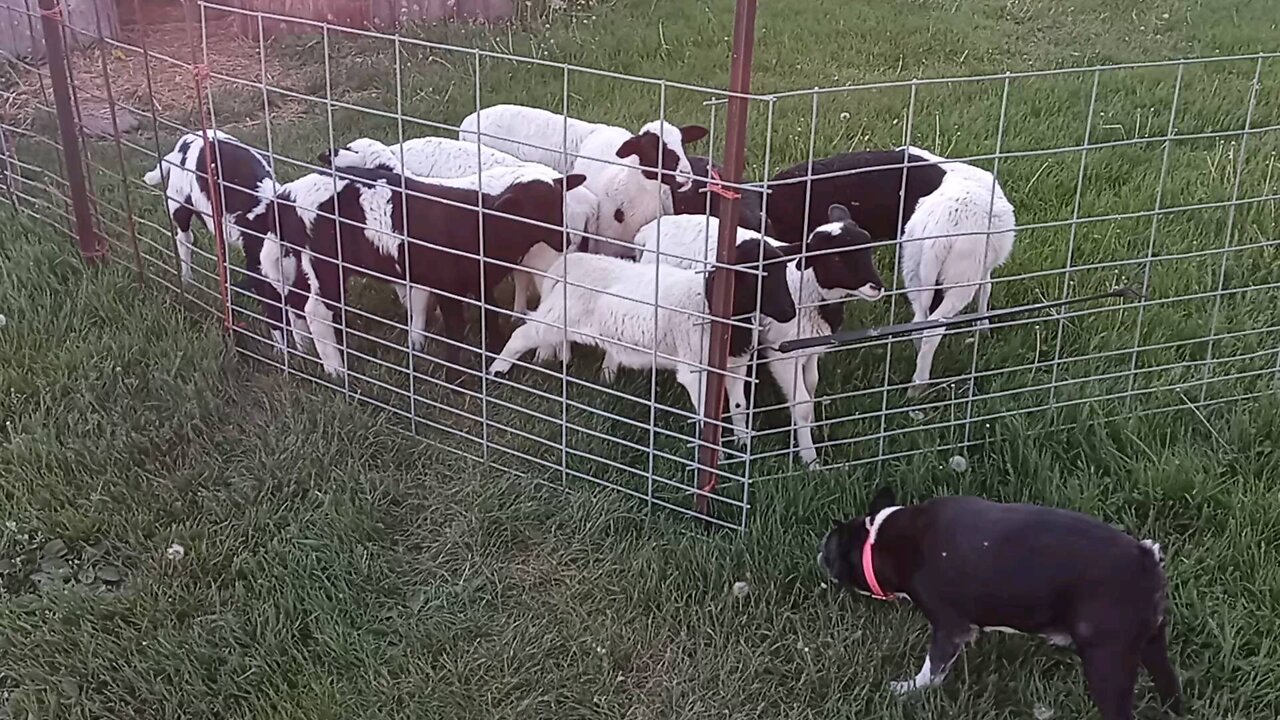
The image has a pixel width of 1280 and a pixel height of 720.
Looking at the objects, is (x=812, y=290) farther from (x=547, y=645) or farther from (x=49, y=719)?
(x=49, y=719)

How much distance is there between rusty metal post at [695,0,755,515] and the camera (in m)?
2.66

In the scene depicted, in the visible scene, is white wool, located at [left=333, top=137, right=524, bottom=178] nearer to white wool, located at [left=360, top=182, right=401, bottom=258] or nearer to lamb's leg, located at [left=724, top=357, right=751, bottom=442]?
white wool, located at [left=360, top=182, right=401, bottom=258]

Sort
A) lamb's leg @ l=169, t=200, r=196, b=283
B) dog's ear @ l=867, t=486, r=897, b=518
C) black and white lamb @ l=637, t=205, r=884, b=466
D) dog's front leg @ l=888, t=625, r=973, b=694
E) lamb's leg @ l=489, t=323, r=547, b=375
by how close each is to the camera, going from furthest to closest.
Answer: lamb's leg @ l=169, t=200, r=196, b=283 → lamb's leg @ l=489, t=323, r=547, b=375 → black and white lamb @ l=637, t=205, r=884, b=466 → dog's ear @ l=867, t=486, r=897, b=518 → dog's front leg @ l=888, t=625, r=973, b=694

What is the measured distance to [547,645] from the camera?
2.87 metres

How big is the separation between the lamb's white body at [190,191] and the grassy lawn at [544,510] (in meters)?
0.15

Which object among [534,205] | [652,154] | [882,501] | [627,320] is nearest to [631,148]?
[652,154]

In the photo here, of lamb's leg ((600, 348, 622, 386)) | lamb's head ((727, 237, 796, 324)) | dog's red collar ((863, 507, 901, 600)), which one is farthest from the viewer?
lamb's leg ((600, 348, 622, 386))

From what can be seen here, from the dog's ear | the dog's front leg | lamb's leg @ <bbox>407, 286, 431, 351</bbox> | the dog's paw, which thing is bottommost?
the dog's paw

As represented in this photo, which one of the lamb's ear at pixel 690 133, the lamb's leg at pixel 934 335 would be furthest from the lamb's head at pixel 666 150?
the lamb's leg at pixel 934 335

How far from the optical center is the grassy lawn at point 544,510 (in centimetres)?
275

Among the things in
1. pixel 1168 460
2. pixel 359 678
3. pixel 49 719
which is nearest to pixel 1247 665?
pixel 1168 460

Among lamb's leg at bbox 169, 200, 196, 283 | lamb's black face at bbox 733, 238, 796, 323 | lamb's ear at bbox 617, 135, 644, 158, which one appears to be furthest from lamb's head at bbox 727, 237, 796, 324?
lamb's leg at bbox 169, 200, 196, 283

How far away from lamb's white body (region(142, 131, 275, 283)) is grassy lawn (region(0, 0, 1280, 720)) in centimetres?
15

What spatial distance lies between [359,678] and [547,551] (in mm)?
637
